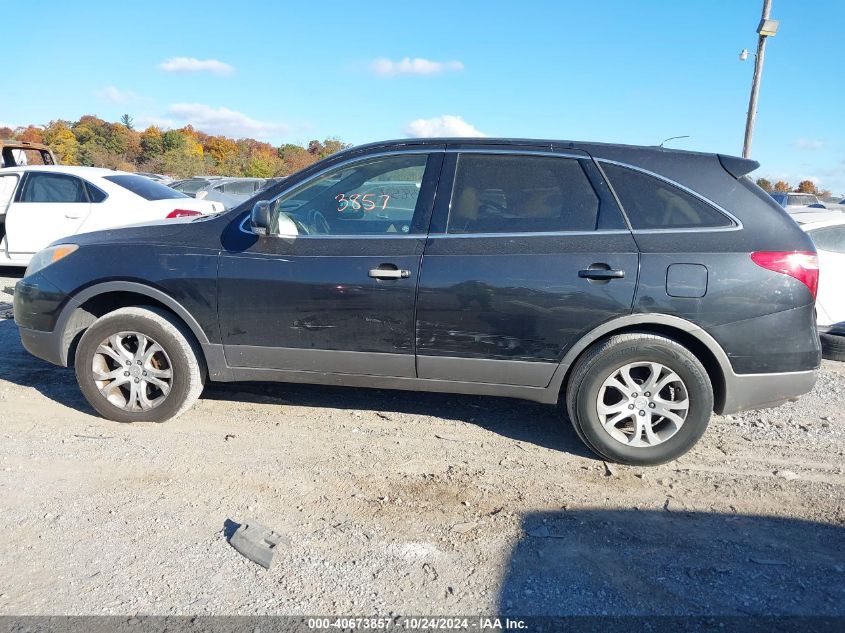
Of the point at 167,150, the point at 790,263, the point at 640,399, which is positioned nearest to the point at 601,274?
the point at 640,399

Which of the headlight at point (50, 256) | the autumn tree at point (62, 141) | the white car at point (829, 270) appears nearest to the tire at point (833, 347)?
the white car at point (829, 270)

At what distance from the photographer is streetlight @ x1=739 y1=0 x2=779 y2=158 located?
1342 cm

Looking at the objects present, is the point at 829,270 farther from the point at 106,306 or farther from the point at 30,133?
the point at 30,133

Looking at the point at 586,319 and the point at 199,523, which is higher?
the point at 586,319

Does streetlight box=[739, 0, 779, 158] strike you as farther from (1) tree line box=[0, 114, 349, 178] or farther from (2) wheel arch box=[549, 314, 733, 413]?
(1) tree line box=[0, 114, 349, 178]

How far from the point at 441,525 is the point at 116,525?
158cm

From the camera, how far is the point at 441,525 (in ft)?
10.7

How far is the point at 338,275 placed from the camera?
4023 mm

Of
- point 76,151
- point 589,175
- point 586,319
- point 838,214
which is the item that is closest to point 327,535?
point 586,319

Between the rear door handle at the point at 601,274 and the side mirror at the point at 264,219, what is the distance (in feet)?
6.22

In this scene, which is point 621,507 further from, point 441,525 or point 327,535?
point 327,535

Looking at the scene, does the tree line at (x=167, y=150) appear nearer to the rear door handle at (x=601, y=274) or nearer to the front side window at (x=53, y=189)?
the front side window at (x=53, y=189)

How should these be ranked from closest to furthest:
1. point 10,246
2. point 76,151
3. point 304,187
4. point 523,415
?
point 304,187
point 523,415
point 10,246
point 76,151

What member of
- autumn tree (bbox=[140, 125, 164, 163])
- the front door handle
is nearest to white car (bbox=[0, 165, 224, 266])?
the front door handle
